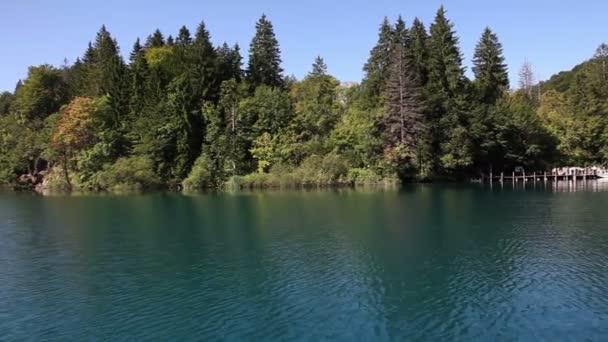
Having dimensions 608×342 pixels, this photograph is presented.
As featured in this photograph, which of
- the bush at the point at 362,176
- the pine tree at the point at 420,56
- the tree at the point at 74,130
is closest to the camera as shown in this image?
the bush at the point at 362,176

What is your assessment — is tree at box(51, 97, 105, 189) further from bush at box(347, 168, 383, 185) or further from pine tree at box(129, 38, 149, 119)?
bush at box(347, 168, 383, 185)

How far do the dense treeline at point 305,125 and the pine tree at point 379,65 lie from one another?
191 millimetres

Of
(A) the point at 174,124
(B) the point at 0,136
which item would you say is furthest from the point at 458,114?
(B) the point at 0,136

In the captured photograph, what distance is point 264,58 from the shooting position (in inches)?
3917

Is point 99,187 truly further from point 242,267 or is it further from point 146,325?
point 146,325

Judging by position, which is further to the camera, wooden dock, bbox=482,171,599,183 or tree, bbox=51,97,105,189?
tree, bbox=51,97,105,189

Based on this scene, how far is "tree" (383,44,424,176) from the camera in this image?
77188mm

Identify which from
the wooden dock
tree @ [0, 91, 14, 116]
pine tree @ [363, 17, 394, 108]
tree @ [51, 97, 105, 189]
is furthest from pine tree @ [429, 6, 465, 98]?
tree @ [0, 91, 14, 116]

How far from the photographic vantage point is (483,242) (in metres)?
Result: 31.5

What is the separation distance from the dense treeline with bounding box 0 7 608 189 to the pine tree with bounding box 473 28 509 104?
0.67 feet

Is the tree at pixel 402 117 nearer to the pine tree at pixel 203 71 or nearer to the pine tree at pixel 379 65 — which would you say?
the pine tree at pixel 379 65

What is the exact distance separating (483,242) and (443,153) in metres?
49.7

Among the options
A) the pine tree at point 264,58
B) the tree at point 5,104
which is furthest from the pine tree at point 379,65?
the tree at point 5,104

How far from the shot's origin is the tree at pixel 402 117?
253ft
